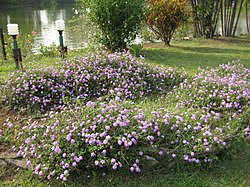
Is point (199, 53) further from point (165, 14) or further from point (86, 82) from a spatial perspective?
point (86, 82)

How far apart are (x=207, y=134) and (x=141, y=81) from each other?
177cm

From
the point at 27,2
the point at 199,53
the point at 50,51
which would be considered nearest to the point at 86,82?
the point at 50,51

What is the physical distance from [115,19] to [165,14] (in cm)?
194

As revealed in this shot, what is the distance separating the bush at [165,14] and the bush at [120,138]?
581 cm

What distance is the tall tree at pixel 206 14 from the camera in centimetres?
979

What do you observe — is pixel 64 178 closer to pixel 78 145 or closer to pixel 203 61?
pixel 78 145

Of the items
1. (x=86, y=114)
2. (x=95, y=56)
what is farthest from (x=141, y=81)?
(x=86, y=114)

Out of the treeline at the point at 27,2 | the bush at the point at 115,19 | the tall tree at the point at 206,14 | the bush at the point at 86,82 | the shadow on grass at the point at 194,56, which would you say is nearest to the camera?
the bush at the point at 86,82

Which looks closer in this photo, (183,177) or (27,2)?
(183,177)

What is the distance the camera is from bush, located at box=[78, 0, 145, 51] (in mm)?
7086

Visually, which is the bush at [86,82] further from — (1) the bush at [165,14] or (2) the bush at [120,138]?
(1) the bush at [165,14]

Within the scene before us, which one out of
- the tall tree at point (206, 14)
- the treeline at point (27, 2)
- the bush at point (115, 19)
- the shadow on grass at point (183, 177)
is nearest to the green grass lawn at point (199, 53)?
the tall tree at point (206, 14)

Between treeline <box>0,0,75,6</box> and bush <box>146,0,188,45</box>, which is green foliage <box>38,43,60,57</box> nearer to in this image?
bush <box>146,0,188,45</box>

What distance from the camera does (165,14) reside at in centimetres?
846
